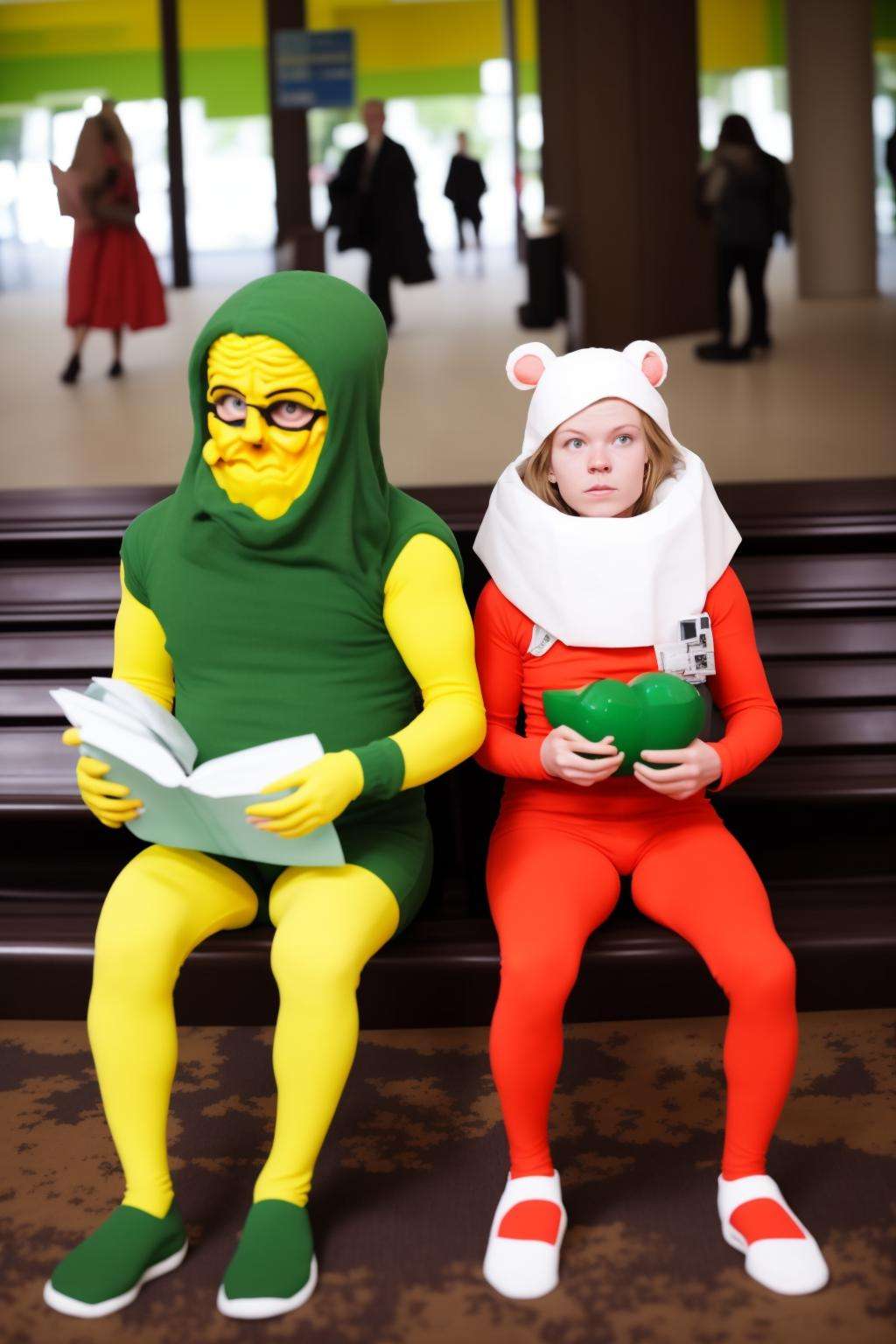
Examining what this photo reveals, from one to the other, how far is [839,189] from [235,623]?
10378mm

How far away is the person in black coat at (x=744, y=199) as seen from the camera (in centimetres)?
691

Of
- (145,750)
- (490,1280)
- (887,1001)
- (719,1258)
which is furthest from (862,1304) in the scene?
(145,750)

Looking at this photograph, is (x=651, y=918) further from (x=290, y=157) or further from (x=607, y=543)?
(x=290, y=157)

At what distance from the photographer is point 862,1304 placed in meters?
1.83

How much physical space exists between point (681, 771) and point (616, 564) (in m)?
0.34

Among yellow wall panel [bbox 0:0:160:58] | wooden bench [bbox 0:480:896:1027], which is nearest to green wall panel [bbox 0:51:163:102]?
yellow wall panel [bbox 0:0:160:58]

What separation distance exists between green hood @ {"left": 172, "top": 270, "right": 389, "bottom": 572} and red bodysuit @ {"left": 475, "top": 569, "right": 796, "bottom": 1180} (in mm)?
304

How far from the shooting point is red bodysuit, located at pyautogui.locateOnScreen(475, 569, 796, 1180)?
1.99 metres

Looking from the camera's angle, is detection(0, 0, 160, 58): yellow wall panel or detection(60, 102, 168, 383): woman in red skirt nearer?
detection(60, 102, 168, 383): woman in red skirt

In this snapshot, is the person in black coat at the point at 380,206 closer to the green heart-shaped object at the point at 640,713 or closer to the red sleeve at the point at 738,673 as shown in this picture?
the red sleeve at the point at 738,673

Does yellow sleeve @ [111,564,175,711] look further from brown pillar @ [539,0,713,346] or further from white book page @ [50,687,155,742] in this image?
brown pillar @ [539,0,713,346]

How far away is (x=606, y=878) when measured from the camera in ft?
7.25

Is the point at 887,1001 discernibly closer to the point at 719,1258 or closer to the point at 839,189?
the point at 719,1258

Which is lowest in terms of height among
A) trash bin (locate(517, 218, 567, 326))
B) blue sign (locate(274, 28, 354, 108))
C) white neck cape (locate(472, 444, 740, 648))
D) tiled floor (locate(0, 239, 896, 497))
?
white neck cape (locate(472, 444, 740, 648))
